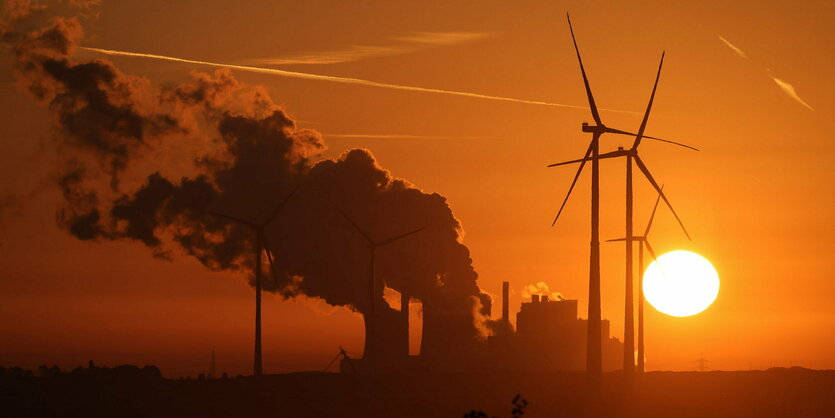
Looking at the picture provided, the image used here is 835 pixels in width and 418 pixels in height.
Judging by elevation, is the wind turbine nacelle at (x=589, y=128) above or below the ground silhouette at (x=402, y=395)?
above

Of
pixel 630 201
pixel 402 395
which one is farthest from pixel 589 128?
pixel 402 395

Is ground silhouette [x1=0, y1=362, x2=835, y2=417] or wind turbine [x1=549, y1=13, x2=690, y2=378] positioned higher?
wind turbine [x1=549, y1=13, x2=690, y2=378]

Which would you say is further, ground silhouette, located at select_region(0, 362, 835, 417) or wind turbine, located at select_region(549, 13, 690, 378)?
ground silhouette, located at select_region(0, 362, 835, 417)

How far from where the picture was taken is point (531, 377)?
184750 mm

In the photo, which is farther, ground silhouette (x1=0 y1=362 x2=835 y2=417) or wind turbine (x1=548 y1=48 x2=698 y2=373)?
ground silhouette (x1=0 y1=362 x2=835 y2=417)

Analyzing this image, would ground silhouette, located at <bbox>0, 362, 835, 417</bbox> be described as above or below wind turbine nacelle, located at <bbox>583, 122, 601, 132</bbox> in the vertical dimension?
below

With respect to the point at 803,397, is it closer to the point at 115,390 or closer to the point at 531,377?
the point at 531,377

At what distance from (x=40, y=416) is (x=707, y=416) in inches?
2849

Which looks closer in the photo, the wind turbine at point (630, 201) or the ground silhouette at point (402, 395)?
the wind turbine at point (630, 201)

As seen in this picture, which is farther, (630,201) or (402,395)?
(402,395)

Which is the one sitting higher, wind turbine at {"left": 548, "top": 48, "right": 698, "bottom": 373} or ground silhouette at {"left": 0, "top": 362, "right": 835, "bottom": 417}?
wind turbine at {"left": 548, "top": 48, "right": 698, "bottom": 373}

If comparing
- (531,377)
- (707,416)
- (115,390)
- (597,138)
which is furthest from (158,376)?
(597,138)

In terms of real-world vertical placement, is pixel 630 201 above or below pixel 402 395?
above

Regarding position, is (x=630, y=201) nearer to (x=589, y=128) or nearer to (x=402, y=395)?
(x=589, y=128)
